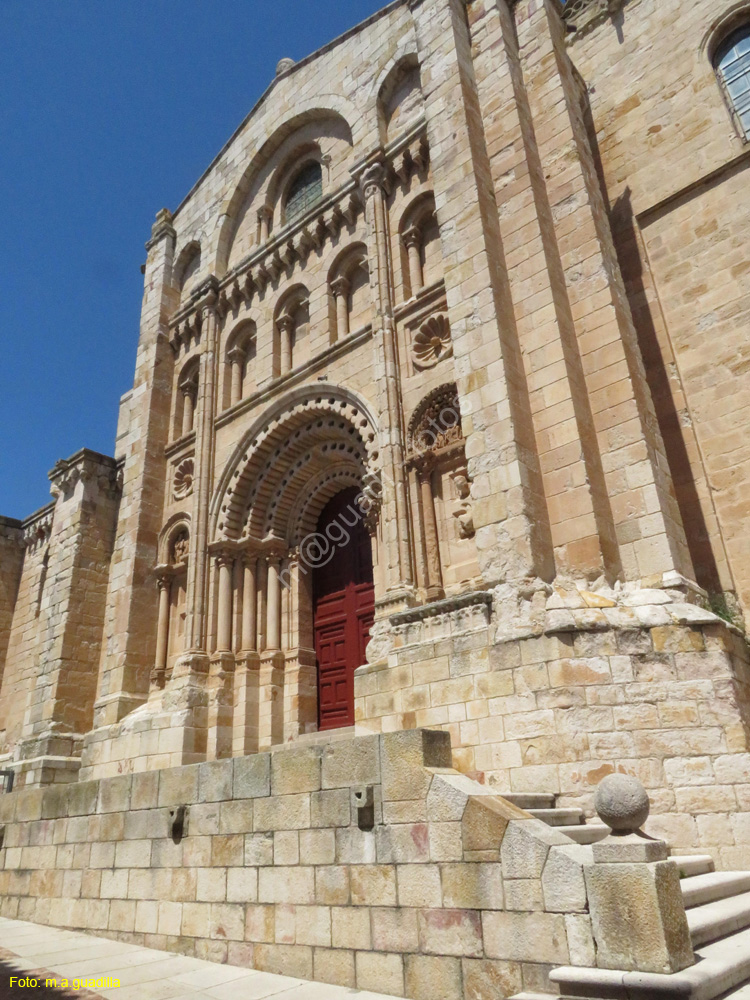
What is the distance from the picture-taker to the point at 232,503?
12961 millimetres

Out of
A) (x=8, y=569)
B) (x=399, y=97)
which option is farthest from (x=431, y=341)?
(x=8, y=569)

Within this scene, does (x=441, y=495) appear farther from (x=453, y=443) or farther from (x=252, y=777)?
(x=252, y=777)

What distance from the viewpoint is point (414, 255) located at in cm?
1147

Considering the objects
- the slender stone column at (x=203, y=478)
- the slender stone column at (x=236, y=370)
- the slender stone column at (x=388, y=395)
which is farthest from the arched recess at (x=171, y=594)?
the slender stone column at (x=388, y=395)

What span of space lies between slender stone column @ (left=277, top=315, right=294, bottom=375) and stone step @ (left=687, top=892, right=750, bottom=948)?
10810 mm

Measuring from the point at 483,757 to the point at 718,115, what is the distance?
958cm

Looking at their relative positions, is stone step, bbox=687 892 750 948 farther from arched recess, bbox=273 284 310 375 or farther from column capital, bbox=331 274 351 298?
column capital, bbox=331 274 351 298

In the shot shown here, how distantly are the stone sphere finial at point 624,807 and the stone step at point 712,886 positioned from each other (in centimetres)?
89

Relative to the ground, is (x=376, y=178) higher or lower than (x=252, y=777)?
higher

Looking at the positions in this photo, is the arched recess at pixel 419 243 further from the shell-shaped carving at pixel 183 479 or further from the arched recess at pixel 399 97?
the shell-shaped carving at pixel 183 479

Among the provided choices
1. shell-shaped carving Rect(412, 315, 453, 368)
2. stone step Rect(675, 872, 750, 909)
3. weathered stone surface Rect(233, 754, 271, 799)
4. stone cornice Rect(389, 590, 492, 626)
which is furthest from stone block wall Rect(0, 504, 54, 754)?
stone step Rect(675, 872, 750, 909)

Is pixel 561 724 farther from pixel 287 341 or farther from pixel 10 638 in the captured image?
pixel 10 638

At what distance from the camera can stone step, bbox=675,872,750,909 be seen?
4.57 metres

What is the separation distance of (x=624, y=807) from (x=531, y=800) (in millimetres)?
2230
